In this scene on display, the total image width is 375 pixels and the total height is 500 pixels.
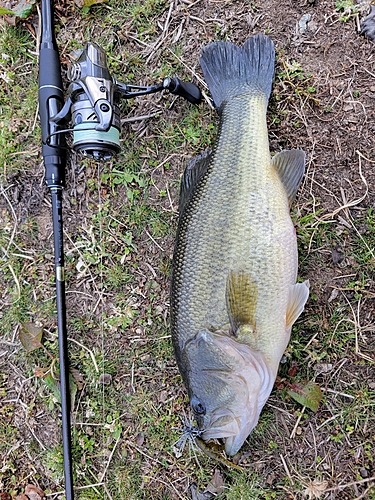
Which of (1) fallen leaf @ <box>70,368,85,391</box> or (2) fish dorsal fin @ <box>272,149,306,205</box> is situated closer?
(2) fish dorsal fin @ <box>272,149,306,205</box>

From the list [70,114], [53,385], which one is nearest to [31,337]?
[53,385]

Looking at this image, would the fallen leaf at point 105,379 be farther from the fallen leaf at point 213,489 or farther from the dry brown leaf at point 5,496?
the dry brown leaf at point 5,496

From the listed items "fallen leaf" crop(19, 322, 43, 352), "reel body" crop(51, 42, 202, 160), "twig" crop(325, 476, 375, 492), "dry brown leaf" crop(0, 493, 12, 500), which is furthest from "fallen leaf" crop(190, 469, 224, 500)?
"reel body" crop(51, 42, 202, 160)

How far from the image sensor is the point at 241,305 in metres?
2.38

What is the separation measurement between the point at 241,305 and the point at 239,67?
1.36 m

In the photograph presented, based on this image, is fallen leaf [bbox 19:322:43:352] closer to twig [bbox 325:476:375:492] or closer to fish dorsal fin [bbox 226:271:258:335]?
fish dorsal fin [bbox 226:271:258:335]

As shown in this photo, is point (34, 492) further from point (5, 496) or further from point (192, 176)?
point (192, 176)

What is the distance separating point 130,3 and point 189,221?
1.61 meters

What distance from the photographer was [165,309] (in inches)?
119

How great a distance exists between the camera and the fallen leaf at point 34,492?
3.14 meters

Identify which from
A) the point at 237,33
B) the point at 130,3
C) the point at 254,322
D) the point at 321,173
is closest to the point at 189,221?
the point at 254,322

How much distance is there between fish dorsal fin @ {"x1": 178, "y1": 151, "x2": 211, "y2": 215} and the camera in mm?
2654

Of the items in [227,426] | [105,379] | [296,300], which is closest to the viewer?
[227,426]

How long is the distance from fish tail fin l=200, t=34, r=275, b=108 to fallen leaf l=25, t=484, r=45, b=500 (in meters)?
2.72
